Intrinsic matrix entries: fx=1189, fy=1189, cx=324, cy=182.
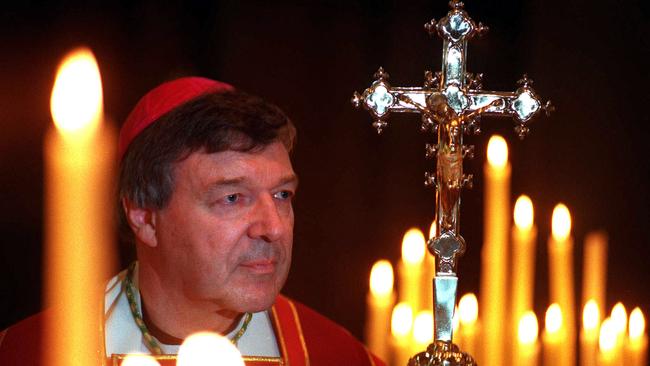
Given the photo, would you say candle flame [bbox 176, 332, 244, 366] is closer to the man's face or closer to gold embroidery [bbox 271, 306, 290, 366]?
the man's face

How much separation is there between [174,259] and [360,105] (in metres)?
0.69

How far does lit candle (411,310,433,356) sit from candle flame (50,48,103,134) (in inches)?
72.4

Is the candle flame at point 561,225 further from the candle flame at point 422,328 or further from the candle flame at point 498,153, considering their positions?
the candle flame at point 422,328

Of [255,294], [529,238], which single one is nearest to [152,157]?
[255,294]

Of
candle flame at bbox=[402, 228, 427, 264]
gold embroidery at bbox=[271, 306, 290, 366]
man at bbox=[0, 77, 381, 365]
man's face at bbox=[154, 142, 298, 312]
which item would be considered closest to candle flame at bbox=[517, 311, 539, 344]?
candle flame at bbox=[402, 228, 427, 264]

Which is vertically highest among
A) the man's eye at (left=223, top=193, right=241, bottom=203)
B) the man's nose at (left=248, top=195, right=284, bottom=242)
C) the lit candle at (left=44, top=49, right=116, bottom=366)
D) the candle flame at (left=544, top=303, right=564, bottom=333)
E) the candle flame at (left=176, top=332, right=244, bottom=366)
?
the man's eye at (left=223, top=193, right=241, bottom=203)

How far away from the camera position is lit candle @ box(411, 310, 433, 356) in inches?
129

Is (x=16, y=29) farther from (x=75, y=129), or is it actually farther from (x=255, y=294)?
(x=75, y=129)

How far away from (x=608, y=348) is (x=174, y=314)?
1126 millimetres

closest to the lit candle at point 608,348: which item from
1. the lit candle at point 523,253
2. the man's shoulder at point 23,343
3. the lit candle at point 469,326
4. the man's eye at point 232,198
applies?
the lit candle at point 523,253

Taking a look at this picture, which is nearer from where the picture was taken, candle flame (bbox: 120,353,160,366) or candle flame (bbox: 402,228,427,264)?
candle flame (bbox: 120,353,160,366)

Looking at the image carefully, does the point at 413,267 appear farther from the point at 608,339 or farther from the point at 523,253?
the point at 608,339

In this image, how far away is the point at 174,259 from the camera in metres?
2.73

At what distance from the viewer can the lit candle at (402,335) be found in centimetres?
316
